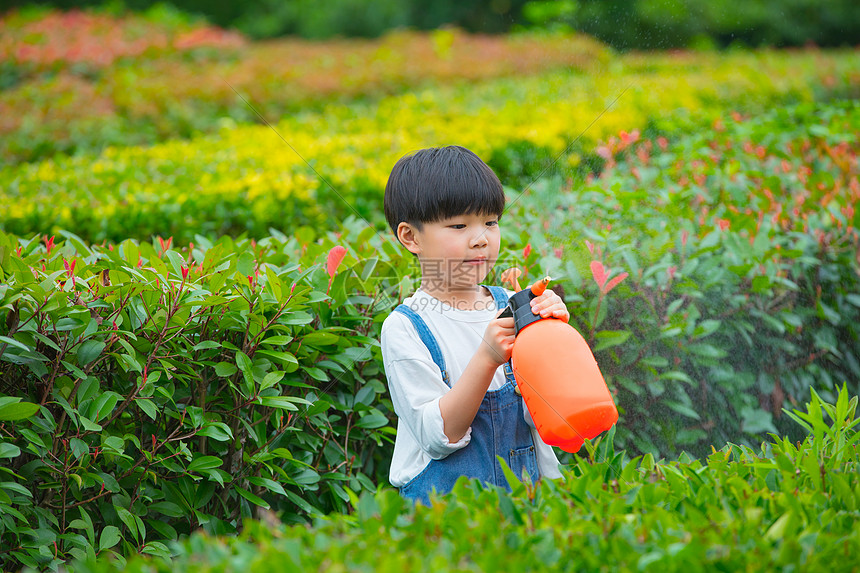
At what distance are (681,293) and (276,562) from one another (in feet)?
5.89

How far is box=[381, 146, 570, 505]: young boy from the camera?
1.67m

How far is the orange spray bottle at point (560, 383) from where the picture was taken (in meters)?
1.44

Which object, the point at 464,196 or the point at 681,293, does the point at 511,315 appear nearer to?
the point at 464,196

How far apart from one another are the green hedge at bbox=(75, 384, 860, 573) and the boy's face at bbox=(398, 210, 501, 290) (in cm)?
53

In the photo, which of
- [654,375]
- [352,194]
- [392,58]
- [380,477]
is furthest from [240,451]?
[392,58]

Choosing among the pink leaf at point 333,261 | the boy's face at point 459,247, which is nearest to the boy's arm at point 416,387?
the boy's face at point 459,247

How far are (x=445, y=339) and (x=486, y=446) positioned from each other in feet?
0.90

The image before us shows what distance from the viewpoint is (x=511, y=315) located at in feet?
5.20

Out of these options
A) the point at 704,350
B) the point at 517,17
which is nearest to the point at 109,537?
the point at 704,350

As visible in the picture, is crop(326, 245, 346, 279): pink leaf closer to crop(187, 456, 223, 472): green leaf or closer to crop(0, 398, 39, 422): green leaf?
crop(187, 456, 223, 472): green leaf

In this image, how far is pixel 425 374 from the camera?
5.45 ft

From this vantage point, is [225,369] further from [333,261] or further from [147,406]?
[333,261]

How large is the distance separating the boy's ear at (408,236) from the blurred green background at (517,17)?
18.0m

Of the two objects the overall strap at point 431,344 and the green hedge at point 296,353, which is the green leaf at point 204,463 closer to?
the green hedge at point 296,353
